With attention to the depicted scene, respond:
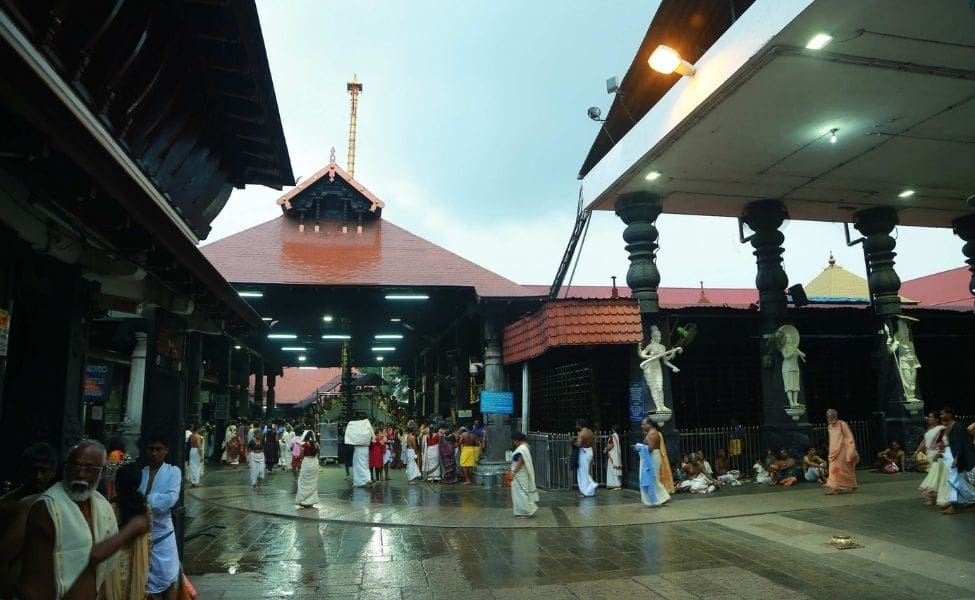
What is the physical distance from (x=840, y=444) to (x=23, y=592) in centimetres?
1203

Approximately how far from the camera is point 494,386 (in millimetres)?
14641

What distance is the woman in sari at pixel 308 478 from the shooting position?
35.1 feet

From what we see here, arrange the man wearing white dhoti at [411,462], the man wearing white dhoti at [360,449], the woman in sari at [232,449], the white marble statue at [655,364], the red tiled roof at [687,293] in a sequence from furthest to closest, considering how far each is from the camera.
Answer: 1. the red tiled roof at [687,293]
2. the woman in sari at [232,449]
3. the man wearing white dhoti at [411,462]
4. the man wearing white dhoti at [360,449]
5. the white marble statue at [655,364]

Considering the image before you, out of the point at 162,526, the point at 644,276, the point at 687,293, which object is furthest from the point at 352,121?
the point at 162,526

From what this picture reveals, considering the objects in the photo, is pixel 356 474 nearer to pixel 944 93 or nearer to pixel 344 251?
pixel 344 251

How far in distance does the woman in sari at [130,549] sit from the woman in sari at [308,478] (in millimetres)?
6849

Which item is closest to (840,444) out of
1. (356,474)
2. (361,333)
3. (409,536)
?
(409,536)

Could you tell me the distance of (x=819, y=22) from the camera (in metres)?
7.34

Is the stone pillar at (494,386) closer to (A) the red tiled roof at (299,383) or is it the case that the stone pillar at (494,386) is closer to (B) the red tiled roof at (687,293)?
(B) the red tiled roof at (687,293)

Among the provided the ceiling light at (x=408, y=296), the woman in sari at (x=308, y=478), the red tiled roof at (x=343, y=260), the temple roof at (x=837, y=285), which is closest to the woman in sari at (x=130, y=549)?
the woman in sari at (x=308, y=478)

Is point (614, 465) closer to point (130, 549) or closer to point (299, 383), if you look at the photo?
point (130, 549)

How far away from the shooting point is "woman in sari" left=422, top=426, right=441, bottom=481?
49.9 ft

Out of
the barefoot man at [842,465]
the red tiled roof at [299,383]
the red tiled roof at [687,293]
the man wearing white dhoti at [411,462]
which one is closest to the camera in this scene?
the barefoot man at [842,465]

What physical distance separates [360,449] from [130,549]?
34.3ft
